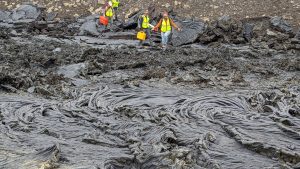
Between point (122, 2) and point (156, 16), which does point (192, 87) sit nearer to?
point (156, 16)

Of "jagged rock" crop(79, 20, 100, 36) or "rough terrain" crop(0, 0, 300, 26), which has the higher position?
"rough terrain" crop(0, 0, 300, 26)

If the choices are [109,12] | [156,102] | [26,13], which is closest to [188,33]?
[109,12]

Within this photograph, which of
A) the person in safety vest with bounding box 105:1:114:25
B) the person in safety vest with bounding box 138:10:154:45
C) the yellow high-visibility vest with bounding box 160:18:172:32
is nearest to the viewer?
the yellow high-visibility vest with bounding box 160:18:172:32

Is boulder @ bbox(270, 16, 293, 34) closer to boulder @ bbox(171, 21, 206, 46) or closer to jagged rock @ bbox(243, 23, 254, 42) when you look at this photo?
jagged rock @ bbox(243, 23, 254, 42)

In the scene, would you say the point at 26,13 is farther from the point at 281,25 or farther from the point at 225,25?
the point at 281,25

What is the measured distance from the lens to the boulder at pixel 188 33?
15.1 m

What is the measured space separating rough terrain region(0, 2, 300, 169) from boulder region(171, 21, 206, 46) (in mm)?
64

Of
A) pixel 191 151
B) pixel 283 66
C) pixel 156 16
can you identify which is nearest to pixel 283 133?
pixel 191 151

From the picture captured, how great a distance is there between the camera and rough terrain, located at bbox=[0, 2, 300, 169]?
5.30m

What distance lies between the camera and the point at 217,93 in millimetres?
8336

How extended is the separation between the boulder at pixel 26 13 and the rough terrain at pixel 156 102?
4.43m

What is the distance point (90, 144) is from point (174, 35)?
1007 cm


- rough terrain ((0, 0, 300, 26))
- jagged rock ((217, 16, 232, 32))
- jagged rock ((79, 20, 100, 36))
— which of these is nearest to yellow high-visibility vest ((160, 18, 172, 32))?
jagged rock ((217, 16, 232, 32))

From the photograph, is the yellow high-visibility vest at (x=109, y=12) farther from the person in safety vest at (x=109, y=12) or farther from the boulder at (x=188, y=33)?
the boulder at (x=188, y=33)
